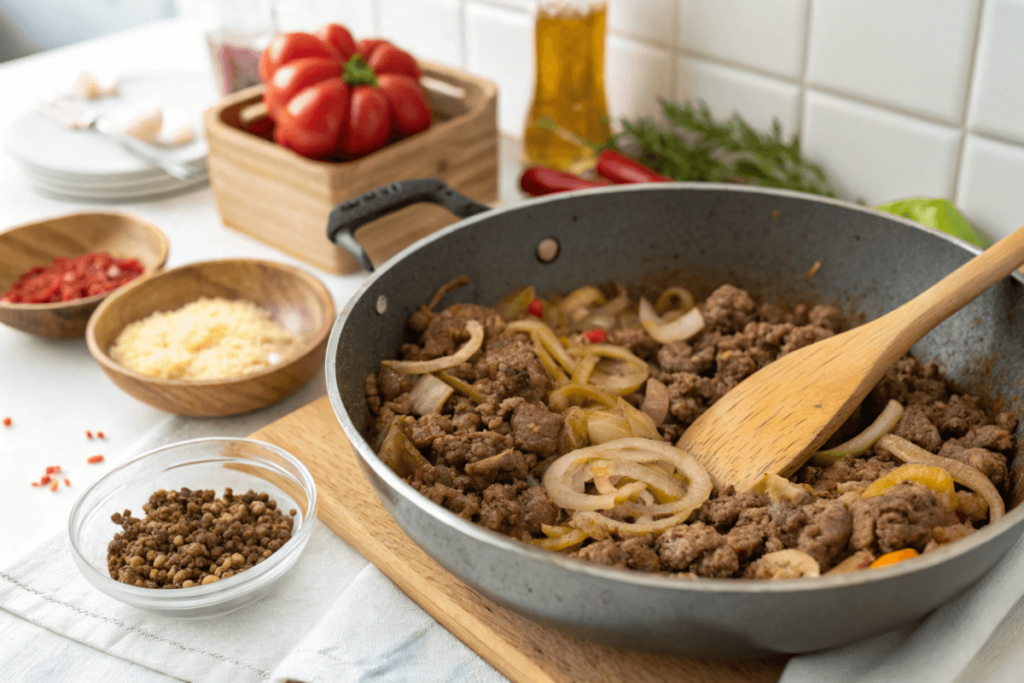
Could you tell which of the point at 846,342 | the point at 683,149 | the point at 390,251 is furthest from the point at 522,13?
the point at 846,342

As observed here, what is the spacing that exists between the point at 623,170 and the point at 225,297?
0.81m

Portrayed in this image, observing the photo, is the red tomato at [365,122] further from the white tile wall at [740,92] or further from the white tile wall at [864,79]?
the white tile wall at [740,92]

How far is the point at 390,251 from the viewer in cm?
171

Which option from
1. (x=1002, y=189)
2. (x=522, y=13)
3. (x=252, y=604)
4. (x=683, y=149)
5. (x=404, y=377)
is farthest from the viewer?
(x=522, y=13)

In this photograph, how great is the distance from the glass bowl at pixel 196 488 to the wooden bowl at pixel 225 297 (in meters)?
0.11

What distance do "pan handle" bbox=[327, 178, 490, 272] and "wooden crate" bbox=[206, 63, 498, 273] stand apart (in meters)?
0.29

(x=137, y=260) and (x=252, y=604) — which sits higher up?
(x=137, y=260)

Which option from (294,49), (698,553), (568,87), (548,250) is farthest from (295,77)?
(698,553)

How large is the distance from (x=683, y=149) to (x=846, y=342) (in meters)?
0.76

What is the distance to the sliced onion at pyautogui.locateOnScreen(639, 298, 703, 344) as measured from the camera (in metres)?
1.33

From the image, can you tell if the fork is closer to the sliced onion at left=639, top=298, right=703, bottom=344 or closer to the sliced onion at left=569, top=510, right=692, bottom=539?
the sliced onion at left=639, top=298, right=703, bottom=344

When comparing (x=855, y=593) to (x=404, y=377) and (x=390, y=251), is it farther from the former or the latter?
(x=390, y=251)

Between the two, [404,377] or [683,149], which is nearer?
[404,377]

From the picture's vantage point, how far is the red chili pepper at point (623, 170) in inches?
66.3
